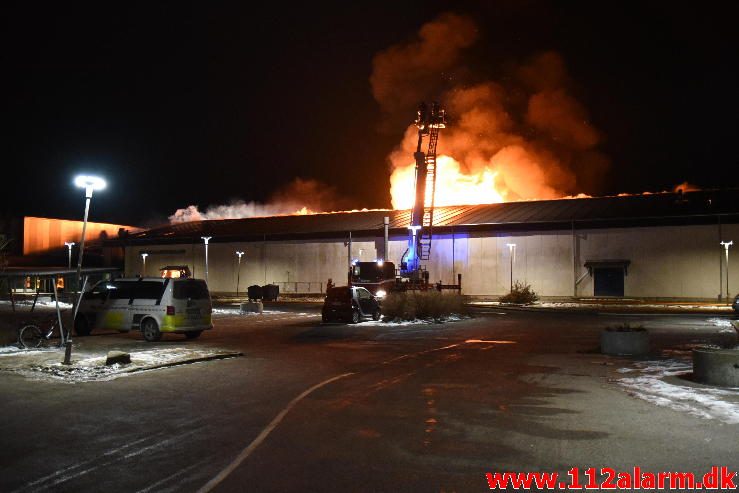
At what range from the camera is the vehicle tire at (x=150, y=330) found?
63.8 ft

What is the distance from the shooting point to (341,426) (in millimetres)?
8711

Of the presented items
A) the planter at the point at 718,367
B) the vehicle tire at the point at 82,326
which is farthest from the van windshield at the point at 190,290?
the planter at the point at 718,367

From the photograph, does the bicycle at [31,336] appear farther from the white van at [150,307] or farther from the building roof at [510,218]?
the building roof at [510,218]

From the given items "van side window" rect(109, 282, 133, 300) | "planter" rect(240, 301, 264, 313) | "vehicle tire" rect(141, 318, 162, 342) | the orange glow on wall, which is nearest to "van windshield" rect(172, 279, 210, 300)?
"vehicle tire" rect(141, 318, 162, 342)

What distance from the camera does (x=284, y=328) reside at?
82.3 feet

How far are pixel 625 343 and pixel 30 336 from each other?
1520cm

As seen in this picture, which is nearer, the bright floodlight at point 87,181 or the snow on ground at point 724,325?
the bright floodlight at point 87,181

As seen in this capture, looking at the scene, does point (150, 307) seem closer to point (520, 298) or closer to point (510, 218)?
point (520, 298)

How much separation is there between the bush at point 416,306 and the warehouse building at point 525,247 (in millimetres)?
16567

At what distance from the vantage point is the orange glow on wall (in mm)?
77000

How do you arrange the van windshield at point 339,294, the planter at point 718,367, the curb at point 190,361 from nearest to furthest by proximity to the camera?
the planter at point 718,367, the curb at point 190,361, the van windshield at point 339,294

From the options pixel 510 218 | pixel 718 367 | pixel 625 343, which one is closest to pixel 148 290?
pixel 625 343

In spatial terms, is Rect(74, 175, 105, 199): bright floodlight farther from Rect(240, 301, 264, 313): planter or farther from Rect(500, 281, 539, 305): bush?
Rect(500, 281, 539, 305): bush

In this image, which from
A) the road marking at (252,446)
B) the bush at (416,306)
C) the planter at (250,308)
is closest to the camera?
the road marking at (252,446)
